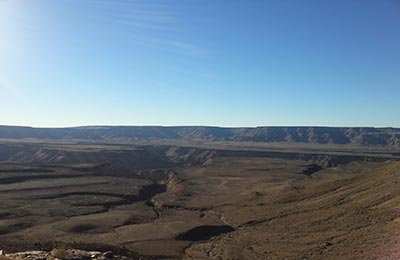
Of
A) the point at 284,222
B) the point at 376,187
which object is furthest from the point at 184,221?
the point at 376,187

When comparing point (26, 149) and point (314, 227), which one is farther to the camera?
point (26, 149)

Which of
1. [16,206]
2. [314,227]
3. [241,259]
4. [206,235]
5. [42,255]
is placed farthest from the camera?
[16,206]

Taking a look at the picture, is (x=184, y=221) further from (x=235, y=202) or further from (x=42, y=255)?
(x=42, y=255)

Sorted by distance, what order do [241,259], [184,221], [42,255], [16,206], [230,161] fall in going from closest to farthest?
[42,255], [241,259], [184,221], [16,206], [230,161]

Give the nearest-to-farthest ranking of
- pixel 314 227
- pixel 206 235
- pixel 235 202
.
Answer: pixel 314 227
pixel 206 235
pixel 235 202

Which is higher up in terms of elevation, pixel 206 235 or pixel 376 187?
pixel 376 187

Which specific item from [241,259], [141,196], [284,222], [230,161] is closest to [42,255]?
[241,259]

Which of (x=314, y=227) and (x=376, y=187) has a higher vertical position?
(x=376, y=187)

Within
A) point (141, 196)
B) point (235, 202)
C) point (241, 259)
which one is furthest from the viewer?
point (141, 196)

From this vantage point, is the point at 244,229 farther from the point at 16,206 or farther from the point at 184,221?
the point at 16,206
